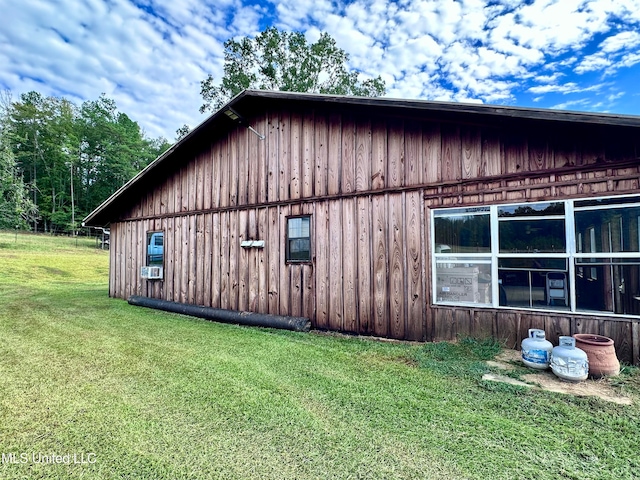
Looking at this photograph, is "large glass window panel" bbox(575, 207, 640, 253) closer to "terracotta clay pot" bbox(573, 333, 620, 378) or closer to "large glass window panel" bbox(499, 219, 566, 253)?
"large glass window panel" bbox(499, 219, 566, 253)

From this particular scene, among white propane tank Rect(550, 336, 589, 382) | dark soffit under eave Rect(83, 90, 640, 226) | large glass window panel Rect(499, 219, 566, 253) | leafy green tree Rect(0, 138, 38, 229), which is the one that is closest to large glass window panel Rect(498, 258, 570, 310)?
large glass window panel Rect(499, 219, 566, 253)

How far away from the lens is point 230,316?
6617mm

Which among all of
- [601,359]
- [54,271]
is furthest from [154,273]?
[54,271]

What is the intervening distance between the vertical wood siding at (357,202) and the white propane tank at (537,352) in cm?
57

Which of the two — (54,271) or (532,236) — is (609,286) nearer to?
(532,236)

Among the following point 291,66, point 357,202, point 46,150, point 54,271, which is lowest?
point 54,271

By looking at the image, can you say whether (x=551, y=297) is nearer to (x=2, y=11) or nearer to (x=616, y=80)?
(x=616, y=80)

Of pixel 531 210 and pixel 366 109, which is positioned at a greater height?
pixel 366 109

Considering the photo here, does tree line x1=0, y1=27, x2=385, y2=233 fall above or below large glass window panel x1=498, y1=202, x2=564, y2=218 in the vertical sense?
above

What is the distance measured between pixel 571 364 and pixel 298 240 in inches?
178

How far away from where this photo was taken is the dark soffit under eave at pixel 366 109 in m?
3.58

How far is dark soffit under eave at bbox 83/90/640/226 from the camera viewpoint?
358cm

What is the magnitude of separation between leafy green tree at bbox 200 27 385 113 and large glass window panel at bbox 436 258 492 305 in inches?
684

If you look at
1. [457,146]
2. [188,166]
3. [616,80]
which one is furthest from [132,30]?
[616,80]
